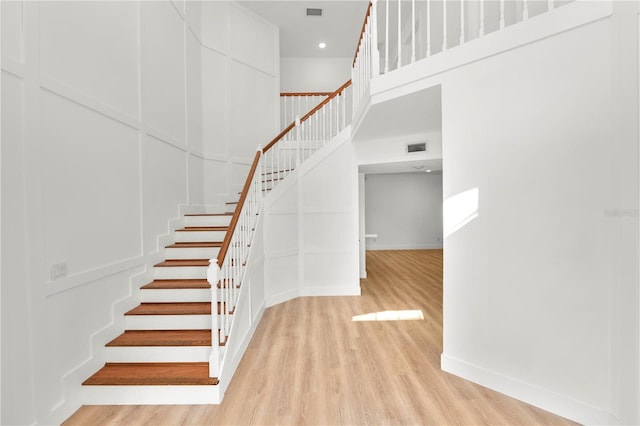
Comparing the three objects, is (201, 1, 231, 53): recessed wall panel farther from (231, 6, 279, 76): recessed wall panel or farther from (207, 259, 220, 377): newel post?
(207, 259, 220, 377): newel post

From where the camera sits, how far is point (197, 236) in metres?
4.15

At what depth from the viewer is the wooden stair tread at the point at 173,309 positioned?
2990 mm

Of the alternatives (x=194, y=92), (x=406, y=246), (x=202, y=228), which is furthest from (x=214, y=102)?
(x=406, y=246)

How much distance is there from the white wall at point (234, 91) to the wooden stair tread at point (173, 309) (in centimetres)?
257

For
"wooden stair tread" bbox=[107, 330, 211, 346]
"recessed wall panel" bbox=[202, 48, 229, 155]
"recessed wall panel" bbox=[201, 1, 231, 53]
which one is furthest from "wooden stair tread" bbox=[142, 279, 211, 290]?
"recessed wall panel" bbox=[201, 1, 231, 53]

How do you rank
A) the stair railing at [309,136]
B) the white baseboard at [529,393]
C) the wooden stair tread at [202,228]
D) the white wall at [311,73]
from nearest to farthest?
1. the white baseboard at [529,393]
2. the wooden stair tread at [202,228]
3. the stair railing at [309,136]
4. the white wall at [311,73]

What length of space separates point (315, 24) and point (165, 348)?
22.3 feet

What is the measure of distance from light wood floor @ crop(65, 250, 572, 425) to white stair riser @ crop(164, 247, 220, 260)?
1197 mm

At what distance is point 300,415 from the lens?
7.41 feet

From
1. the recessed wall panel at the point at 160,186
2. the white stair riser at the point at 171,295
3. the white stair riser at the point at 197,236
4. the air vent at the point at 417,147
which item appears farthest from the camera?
the air vent at the point at 417,147

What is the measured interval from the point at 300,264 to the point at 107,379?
318 centimetres

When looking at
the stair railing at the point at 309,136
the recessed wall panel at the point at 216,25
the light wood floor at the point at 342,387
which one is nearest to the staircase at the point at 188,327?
the light wood floor at the point at 342,387

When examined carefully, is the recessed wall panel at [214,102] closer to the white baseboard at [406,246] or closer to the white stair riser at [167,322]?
the white stair riser at [167,322]

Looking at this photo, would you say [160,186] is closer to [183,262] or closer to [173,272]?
[183,262]
